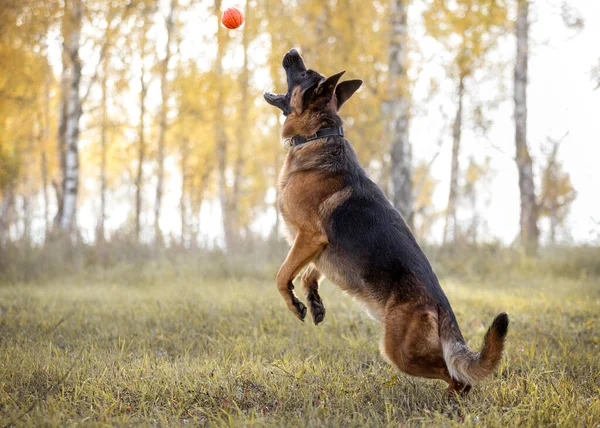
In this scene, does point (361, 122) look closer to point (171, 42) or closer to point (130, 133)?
point (171, 42)

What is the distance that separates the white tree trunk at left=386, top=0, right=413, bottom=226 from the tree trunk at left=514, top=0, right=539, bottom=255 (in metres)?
3.73

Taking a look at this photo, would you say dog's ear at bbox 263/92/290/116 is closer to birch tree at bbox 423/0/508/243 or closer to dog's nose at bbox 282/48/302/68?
dog's nose at bbox 282/48/302/68

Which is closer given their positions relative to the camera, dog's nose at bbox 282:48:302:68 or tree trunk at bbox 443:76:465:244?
dog's nose at bbox 282:48:302:68

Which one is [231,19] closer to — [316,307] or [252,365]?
[316,307]

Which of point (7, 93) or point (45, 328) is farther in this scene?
point (7, 93)

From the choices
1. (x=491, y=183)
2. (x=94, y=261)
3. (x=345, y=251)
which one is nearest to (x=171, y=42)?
(x=94, y=261)

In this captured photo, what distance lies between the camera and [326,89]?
14.1ft

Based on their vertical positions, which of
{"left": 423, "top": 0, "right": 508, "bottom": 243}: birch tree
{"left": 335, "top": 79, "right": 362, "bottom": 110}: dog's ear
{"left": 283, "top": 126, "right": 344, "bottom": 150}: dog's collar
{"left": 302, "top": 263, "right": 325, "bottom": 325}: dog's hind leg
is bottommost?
{"left": 302, "top": 263, "right": 325, "bottom": 325}: dog's hind leg

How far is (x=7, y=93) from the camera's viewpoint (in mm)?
11898

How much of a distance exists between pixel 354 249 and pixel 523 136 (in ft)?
34.7

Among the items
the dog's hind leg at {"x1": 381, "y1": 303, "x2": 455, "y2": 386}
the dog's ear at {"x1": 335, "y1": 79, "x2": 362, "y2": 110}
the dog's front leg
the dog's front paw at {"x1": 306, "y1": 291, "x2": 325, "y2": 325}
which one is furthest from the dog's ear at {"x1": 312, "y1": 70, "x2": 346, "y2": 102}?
the dog's hind leg at {"x1": 381, "y1": 303, "x2": 455, "y2": 386}

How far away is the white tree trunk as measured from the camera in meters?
10.2

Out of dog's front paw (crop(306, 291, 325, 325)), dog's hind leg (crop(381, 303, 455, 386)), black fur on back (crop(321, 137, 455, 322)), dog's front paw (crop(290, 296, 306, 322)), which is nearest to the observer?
dog's hind leg (crop(381, 303, 455, 386))

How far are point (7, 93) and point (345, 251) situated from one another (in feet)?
35.9
